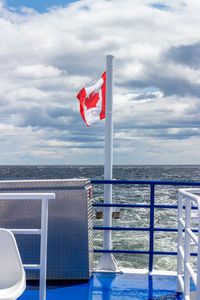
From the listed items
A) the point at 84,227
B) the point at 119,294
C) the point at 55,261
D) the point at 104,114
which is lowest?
the point at 119,294

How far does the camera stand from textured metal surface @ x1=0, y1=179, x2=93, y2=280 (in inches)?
164

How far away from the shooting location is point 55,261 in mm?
4246

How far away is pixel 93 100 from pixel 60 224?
2.08 meters

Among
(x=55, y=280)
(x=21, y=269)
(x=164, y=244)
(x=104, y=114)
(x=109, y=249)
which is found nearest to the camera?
(x=21, y=269)

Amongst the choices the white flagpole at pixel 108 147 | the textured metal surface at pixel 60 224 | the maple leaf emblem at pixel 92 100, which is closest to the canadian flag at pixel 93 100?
the maple leaf emblem at pixel 92 100

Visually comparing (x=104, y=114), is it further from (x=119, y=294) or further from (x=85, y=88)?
(x=119, y=294)

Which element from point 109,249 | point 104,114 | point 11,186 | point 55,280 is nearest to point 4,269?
point 11,186

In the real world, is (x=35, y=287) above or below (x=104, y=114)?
below

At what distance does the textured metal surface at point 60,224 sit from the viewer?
4176 mm

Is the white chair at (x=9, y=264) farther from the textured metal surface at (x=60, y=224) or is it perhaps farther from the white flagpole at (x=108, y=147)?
the white flagpole at (x=108, y=147)

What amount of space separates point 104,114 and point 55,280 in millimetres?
2456

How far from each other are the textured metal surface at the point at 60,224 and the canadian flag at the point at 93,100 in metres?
1.55

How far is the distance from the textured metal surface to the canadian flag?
1.55 m

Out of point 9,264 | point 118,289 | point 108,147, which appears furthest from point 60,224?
point 9,264
